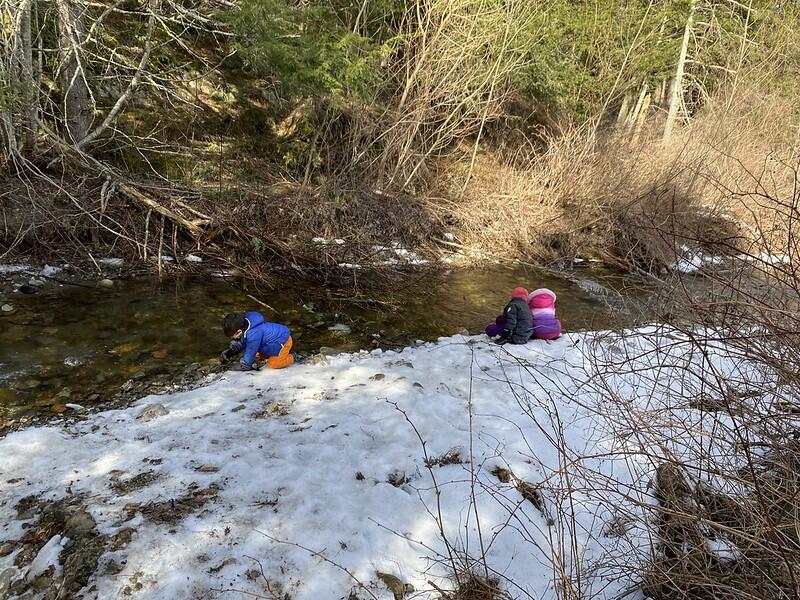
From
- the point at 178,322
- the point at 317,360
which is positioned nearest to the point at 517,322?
the point at 317,360

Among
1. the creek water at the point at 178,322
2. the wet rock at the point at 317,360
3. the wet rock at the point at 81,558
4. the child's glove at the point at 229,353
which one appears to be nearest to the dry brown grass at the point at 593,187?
the creek water at the point at 178,322

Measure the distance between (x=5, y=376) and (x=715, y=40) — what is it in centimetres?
2310

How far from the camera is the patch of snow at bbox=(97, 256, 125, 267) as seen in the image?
759 centimetres

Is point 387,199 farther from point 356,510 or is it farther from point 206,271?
point 356,510

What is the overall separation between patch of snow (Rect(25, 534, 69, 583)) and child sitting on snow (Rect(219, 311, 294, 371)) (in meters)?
2.65

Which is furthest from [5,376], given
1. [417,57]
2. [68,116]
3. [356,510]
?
[417,57]

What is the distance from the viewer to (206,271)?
25.9ft

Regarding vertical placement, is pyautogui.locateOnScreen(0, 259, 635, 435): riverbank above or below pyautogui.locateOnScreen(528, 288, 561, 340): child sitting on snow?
below

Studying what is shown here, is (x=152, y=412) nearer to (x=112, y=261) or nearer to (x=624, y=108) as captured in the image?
(x=112, y=261)

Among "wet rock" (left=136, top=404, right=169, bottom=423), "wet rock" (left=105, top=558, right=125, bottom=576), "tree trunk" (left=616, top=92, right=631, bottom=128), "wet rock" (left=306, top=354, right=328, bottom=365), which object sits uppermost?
"tree trunk" (left=616, top=92, right=631, bottom=128)

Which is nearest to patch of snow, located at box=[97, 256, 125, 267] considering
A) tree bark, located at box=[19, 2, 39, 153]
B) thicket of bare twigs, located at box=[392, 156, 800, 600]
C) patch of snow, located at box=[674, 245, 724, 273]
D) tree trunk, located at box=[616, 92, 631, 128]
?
tree bark, located at box=[19, 2, 39, 153]

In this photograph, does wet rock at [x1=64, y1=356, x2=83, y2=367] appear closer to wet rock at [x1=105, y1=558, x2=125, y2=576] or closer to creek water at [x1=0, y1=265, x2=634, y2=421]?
creek water at [x1=0, y1=265, x2=634, y2=421]

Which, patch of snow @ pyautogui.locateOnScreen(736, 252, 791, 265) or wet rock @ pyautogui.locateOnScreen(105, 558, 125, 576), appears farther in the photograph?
wet rock @ pyautogui.locateOnScreen(105, 558, 125, 576)

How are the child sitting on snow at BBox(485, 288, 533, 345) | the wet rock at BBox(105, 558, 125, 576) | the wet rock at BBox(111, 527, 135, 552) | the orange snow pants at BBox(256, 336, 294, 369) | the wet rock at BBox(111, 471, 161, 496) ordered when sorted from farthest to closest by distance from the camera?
the child sitting on snow at BBox(485, 288, 533, 345), the orange snow pants at BBox(256, 336, 294, 369), the wet rock at BBox(111, 471, 161, 496), the wet rock at BBox(111, 527, 135, 552), the wet rock at BBox(105, 558, 125, 576)
